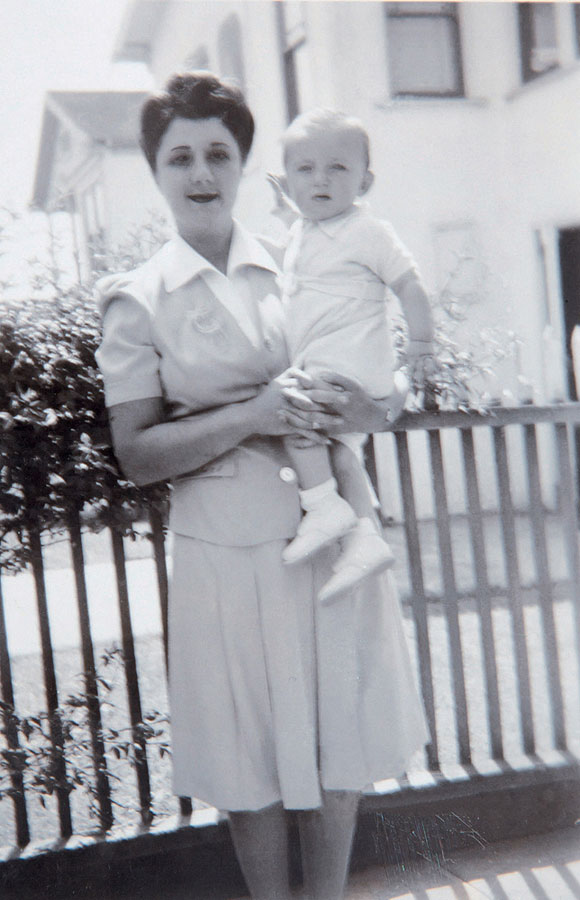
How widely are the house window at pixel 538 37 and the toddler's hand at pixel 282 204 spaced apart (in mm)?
850

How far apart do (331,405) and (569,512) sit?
1.04 meters

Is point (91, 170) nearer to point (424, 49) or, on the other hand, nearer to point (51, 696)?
point (51, 696)

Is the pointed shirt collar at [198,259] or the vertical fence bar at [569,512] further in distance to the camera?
the vertical fence bar at [569,512]

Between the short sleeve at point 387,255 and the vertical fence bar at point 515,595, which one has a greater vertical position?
the short sleeve at point 387,255

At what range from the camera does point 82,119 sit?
6.72 feet

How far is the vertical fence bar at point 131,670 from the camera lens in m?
2.06

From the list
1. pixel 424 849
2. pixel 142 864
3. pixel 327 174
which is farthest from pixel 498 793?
pixel 327 174

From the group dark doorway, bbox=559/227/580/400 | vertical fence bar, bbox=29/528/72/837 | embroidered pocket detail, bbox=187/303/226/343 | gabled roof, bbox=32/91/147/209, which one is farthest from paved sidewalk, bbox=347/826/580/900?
gabled roof, bbox=32/91/147/209

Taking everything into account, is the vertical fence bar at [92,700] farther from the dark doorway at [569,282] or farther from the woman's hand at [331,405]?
the dark doorway at [569,282]

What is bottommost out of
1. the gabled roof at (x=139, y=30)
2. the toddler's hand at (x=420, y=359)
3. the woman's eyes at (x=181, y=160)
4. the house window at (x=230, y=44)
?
the toddler's hand at (x=420, y=359)

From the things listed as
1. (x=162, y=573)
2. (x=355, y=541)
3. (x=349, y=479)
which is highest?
(x=349, y=479)

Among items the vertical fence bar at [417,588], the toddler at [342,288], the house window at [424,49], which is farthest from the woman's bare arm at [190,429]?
the house window at [424,49]

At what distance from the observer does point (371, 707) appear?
1699 millimetres

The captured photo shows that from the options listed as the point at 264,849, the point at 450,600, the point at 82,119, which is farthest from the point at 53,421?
the point at 450,600
